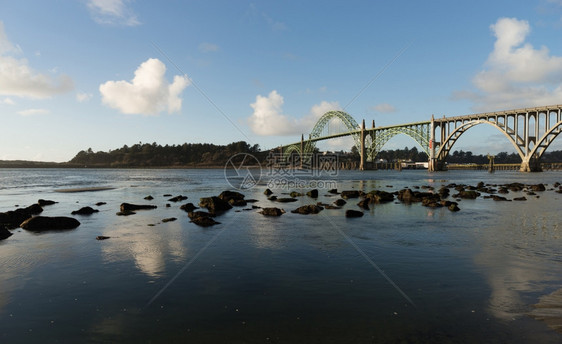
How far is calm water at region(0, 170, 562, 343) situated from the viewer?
567 cm

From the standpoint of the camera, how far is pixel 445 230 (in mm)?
14805

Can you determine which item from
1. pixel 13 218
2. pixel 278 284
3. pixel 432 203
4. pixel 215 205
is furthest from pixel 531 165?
pixel 13 218

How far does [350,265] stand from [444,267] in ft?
8.12

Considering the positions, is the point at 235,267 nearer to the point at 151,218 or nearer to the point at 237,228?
the point at 237,228

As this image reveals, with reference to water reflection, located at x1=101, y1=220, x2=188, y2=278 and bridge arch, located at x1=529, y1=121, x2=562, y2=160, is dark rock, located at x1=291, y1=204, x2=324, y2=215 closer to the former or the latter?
water reflection, located at x1=101, y1=220, x2=188, y2=278

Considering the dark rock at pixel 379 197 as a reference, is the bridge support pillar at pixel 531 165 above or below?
above

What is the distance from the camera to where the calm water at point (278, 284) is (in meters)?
5.67

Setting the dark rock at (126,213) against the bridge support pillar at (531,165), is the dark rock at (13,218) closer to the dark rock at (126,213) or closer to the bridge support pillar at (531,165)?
the dark rock at (126,213)

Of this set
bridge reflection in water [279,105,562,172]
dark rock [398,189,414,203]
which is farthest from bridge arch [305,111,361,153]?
dark rock [398,189,414,203]

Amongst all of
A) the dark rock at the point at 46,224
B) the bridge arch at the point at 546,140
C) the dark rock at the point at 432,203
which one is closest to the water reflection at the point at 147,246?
the dark rock at the point at 46,224

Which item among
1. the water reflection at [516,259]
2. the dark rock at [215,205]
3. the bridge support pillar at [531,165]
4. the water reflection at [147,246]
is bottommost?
the water reflection at [516,259]

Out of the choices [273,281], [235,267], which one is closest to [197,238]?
[235,267]

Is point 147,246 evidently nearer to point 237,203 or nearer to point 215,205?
point 215,205

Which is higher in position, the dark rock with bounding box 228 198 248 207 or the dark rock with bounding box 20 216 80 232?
the dark rock with bounding box 20 216 80 232
